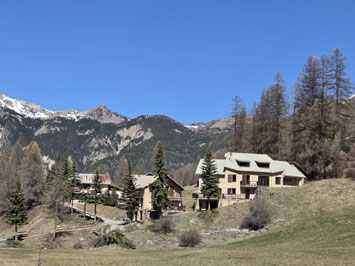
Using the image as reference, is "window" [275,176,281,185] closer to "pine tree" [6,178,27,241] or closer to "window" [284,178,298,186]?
"window" [284,178,298,186]

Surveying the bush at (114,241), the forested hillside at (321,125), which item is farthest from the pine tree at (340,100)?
the bush at (114,241)

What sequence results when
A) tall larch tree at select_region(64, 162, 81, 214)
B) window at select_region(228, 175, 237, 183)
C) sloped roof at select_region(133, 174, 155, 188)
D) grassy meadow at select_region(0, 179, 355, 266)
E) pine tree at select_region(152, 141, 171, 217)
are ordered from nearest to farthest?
grassy meadow at select_region(0, 179, 355, 266)
pine tree at select_region(152, 141, 171, 217)
window at select_region(228, 175, 237, 183)
sloped roof at select_region(133, 174, 155, 188)
tall larch tree at select_region(64, 162, 81, 214)

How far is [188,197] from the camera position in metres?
83.2

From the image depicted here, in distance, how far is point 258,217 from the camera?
2014 inches

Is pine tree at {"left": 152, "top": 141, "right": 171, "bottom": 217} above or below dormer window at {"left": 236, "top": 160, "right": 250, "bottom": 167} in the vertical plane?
below

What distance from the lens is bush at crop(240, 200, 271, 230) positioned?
50938mm

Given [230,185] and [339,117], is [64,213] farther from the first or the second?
[339,117]

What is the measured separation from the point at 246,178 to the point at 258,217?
1704 centimetres

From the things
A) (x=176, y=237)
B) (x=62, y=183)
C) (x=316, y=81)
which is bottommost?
(x=176, y=237)

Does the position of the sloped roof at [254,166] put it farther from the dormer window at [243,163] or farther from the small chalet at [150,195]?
the small chalet at [150,195]

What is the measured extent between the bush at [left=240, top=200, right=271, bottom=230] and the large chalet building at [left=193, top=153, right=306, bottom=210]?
493 inches

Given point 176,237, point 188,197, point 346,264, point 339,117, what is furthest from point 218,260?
point 188,197

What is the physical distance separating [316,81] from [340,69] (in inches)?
170

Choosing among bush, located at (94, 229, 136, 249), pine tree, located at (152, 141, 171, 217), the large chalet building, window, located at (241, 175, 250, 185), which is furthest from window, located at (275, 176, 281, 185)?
bush, located at (94, 229, 136, 249)
